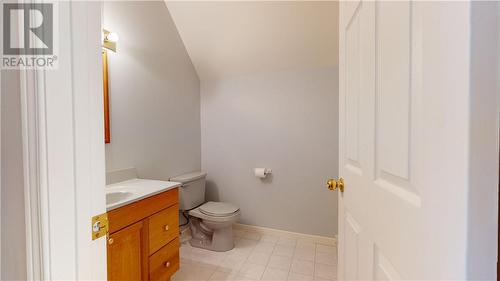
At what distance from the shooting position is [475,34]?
30 cm

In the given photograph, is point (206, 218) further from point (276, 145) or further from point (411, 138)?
point (411, 138)

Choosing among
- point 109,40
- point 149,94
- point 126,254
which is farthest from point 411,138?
point 149,94

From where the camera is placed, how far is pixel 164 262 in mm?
1479

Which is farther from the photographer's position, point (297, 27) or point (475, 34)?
point (297, 27)

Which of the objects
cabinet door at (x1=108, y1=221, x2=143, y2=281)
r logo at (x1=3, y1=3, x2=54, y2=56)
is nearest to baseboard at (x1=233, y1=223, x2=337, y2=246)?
cabinet door at (x1=108, y1=221, x2=143, y2=281)

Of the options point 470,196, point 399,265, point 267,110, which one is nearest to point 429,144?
point 470,196

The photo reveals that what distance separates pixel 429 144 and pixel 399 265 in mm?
282

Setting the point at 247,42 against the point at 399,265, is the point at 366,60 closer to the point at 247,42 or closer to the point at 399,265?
the point at 399,265

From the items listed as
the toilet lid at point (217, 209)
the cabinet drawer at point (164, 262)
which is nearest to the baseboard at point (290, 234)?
the toilet lid at point (217, 209)

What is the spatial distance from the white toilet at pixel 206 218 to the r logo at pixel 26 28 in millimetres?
1817

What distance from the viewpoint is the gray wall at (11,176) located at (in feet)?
1.34

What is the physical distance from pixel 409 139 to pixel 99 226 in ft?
2.35

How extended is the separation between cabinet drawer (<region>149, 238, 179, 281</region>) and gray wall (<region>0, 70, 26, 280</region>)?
3.59ft

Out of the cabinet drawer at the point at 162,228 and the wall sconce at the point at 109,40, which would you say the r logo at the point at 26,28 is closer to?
the cabinet drawer at the point at 162,228
